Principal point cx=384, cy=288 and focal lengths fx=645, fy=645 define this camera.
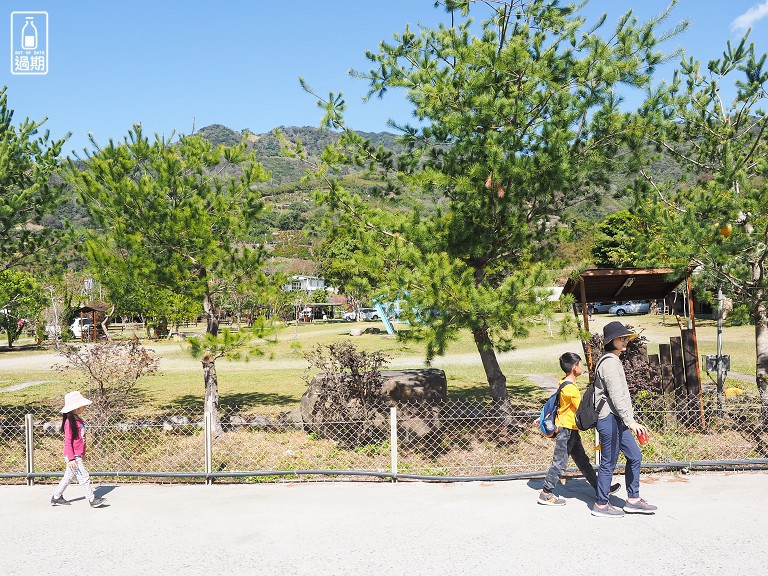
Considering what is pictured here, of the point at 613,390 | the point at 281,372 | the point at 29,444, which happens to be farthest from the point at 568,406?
the point at 281,372

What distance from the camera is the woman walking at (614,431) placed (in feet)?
17.9

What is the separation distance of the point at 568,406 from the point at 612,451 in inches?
21.7

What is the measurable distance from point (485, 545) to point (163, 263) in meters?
6.62

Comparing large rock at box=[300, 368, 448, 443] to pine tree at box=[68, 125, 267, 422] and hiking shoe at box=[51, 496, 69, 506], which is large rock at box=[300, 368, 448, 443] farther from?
hiking shoe at box=[51, 496, 69, 506]

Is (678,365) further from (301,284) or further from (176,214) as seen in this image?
(301,284)

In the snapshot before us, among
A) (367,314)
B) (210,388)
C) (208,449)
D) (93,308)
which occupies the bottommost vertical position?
(208,449)

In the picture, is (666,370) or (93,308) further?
(93,308)

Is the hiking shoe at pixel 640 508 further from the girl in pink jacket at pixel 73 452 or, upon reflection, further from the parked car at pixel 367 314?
the parked car at pixel 367 314

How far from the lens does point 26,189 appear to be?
30.3 ft

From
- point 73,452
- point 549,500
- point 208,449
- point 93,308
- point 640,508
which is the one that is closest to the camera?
point 640,508

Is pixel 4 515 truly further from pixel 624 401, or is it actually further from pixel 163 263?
pixel 624 401

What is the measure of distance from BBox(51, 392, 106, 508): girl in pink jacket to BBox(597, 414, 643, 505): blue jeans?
4657 mm

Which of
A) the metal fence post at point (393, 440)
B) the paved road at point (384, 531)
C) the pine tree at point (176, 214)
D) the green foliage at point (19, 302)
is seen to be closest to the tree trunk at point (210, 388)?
the pine tree at point (176, 214)

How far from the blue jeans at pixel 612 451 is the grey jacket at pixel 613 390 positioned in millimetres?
96
